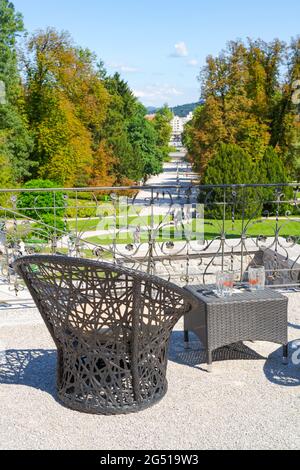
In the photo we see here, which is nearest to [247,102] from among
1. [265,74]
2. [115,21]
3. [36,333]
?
[265,74]

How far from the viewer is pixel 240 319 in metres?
3.98

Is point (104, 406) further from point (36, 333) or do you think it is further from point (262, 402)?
point (36, 333)

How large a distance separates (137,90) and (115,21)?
44467 mm

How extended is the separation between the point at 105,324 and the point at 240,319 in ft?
4.03

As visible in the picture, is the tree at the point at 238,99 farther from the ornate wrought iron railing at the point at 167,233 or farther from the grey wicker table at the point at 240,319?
the grey wicker table at the point at 240,319

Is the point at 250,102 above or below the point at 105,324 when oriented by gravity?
above

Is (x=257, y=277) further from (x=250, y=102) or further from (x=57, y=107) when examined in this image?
(x=250, y=102)

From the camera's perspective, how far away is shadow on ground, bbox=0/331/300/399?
12.8 ft

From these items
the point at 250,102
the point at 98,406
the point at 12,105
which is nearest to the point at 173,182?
the point at 250,102

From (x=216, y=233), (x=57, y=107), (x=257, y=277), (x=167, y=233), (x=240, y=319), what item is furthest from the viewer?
(x=57, y=107)

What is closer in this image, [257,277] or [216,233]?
[257,277]

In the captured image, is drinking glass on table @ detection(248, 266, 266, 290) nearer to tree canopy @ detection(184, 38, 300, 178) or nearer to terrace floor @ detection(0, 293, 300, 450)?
terrace floor @ detection(0, 293, 300, 450)

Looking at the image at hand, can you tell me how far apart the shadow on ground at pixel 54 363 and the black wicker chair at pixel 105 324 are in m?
0.46

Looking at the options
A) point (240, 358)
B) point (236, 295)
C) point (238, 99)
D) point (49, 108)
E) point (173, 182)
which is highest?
point (238, 99)
